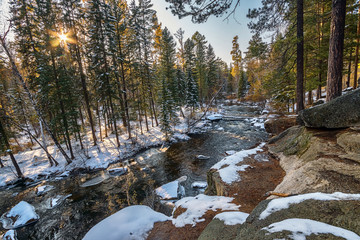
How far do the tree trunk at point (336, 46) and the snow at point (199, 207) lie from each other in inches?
244

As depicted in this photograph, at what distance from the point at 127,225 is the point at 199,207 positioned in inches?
78.9

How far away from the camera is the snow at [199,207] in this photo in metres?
3.79

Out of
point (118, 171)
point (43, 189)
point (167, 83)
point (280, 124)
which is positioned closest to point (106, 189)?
point (118, 171)

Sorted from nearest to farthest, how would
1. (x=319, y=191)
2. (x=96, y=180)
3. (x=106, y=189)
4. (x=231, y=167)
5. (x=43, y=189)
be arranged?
(x=319, y=191), (x=231, y=167), (x=106, y=189), (x=43, y=189), (x=96, y=180)

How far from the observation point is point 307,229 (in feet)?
5.74

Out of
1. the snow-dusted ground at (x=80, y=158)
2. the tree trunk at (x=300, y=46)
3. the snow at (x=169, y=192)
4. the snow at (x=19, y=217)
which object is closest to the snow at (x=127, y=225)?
the snow at (x=169, y=192)

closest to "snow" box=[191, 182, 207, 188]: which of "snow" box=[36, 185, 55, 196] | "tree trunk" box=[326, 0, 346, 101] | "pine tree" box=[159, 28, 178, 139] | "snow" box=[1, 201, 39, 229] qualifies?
"tree trunk" box=[326, 0, 346, 101]

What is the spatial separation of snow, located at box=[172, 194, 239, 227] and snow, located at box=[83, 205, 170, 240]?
0.60 meters

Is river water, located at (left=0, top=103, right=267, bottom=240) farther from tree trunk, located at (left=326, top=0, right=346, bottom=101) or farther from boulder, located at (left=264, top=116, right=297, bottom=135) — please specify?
tree trunk, located at (left=326, top=0, right=346, bottom=101)

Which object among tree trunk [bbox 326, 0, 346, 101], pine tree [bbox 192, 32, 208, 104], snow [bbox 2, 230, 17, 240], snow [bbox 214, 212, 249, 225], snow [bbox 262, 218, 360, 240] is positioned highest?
pine tree [bbox 192, 32, 208, 104]

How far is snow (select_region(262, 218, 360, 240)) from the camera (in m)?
1.60

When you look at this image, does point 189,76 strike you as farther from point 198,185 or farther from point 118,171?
point 198,185

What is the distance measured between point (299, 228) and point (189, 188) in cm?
738

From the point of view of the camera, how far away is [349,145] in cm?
370
